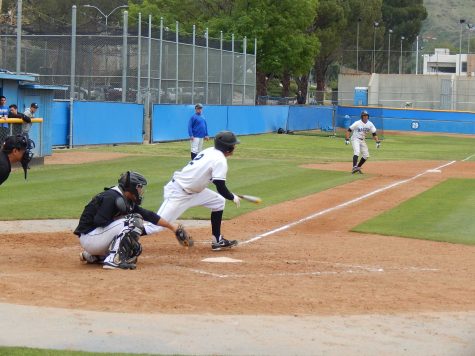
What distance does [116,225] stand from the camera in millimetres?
10953

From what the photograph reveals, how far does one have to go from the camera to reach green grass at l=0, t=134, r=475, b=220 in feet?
58.7

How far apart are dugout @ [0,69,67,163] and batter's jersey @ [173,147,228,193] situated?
14.5 meters

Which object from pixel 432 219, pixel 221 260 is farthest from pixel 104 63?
pixel 221 260

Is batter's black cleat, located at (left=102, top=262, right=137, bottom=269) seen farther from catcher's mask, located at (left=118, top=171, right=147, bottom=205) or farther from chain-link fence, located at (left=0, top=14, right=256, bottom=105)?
chain-link fence, located at (left=0, top=14, right=256, bottom=105)

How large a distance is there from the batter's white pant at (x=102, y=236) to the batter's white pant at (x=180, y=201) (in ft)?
5.20

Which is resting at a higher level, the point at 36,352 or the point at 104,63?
the point at 104,63

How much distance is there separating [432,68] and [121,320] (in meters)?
144

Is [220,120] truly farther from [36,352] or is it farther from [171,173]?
[36,352]

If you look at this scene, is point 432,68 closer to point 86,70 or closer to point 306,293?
point 86,70

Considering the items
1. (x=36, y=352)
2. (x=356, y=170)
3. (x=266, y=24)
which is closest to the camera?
(x=36, y=352)

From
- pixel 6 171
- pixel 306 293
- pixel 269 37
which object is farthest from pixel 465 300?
pixel 269 37

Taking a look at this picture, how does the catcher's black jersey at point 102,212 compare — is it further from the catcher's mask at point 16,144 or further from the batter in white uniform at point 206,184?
the batter in white uniform at point 206,184

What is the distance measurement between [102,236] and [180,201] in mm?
1992

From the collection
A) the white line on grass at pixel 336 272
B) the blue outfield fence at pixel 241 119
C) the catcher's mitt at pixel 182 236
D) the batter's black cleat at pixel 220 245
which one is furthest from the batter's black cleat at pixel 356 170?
the white line on grass at pixel 336 272
